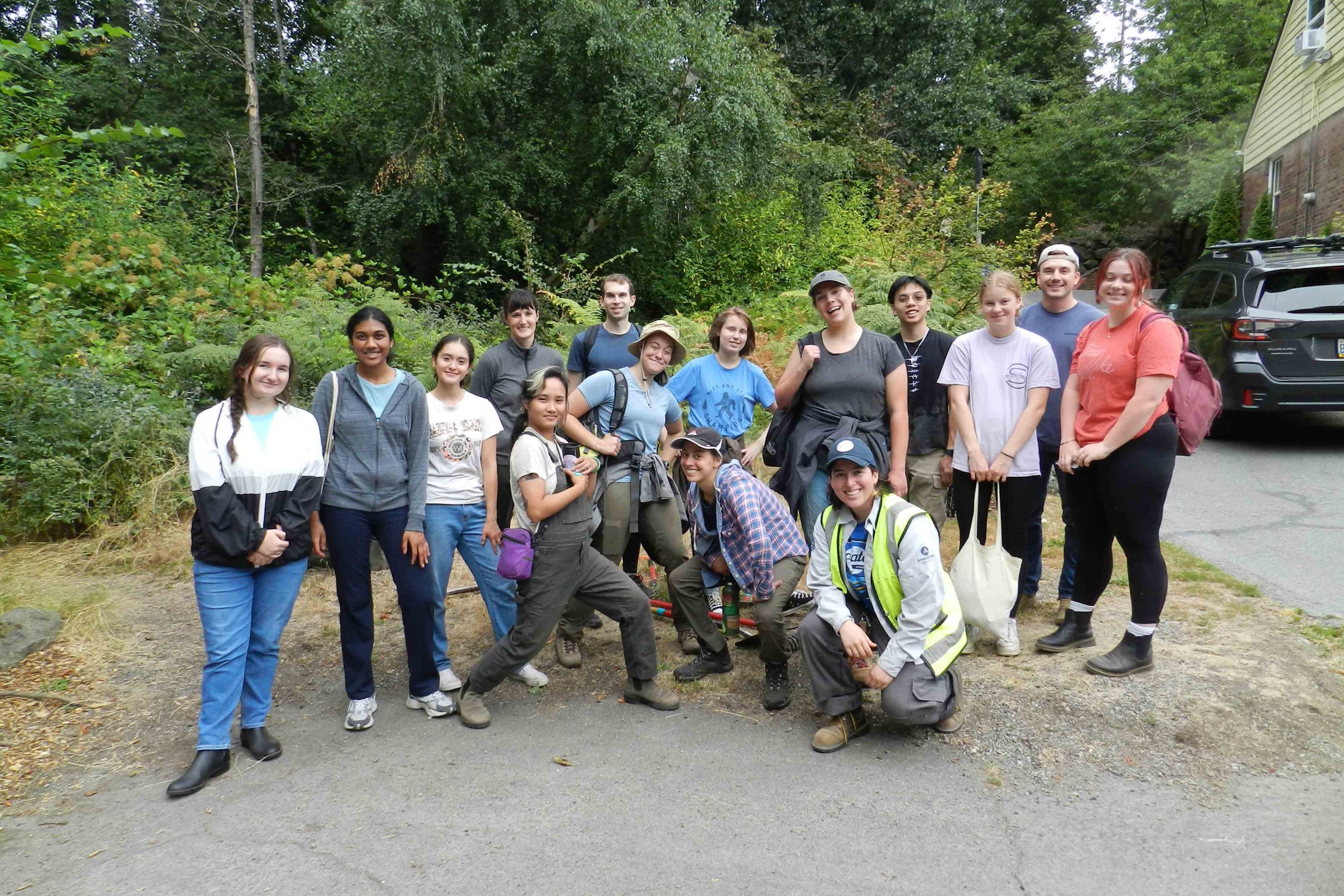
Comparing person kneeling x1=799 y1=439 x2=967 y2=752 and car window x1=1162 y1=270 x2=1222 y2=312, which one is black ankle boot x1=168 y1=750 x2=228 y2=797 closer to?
person kneeling x1=799 y1=439 x2=967 y2=752

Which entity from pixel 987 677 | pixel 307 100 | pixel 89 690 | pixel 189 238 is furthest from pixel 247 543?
pixel 307 100

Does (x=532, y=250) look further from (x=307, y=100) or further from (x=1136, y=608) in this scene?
(x=1136, y=608)

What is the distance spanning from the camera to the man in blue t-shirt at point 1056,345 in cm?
490

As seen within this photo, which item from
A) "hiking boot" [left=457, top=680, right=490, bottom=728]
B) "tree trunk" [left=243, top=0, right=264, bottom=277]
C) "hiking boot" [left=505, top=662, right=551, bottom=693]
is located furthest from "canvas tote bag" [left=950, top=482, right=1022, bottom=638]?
"tree trunk" [left=243, top=0, right=264, bottom=277]

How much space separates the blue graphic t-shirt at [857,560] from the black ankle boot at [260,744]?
263cm

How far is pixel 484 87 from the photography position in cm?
1335

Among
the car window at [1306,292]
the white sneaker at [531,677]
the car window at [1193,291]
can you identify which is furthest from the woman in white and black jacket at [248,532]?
the car window at [1193,291]

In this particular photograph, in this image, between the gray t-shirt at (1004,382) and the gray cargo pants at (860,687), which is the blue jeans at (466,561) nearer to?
the gray cargo pants at (860,687)

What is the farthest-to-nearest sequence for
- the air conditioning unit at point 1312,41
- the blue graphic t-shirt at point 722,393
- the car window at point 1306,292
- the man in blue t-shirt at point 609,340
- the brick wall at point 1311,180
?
the air conditioning unit at point 1312,41 < the brick wall at point 1311,180 < the car window at point 1306,292 < the man in blue t-shirt at point 609,340 < the blue graphic t-shirt at point 722,393

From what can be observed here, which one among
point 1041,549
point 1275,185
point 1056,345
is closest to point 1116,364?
point 1056,345

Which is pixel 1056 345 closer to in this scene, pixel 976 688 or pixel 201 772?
pixel 976 688

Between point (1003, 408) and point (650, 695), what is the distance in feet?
7.54

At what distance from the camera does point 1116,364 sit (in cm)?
432

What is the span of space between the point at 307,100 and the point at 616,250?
6.14 m
